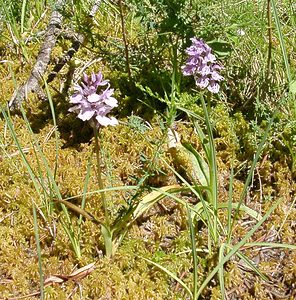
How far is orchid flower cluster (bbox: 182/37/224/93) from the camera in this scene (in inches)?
72.4

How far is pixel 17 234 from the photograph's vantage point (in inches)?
71.3

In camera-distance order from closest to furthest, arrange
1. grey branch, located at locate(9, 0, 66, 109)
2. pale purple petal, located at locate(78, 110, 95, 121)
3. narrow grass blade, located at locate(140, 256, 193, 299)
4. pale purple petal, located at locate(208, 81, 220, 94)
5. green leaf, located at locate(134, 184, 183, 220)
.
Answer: pale purple petal, located at locate(78, 110, 95, 121), narrow grass blade, located at locate(140, 256, 193, 299), green leaf, located at locate(134, 184, 183, 220), pale purple petal, located at locate(208, 81, 220, 94), grey branch, located at locate(9, 0, 66, 109)

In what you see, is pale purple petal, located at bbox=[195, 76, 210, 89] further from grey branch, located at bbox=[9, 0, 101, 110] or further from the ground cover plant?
grey branch, located at bbox=[9, 0, 101, 110]

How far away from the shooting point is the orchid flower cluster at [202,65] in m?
1.84

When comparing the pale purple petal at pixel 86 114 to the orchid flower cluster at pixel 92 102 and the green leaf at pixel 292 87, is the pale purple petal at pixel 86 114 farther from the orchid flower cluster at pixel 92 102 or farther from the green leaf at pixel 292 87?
the green leaf at pixel 292 87

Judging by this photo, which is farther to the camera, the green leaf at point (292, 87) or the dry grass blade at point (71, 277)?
the green leaf at point (292, 87)

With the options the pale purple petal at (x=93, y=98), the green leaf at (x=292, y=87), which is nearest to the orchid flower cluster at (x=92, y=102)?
the pale purple petal at (x=93, y=98)

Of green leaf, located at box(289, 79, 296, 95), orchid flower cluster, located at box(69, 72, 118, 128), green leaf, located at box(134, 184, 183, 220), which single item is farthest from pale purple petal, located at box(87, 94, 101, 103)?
green leaf, located at box(289, 79, 296, 95)

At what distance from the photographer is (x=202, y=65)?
6.10 feet

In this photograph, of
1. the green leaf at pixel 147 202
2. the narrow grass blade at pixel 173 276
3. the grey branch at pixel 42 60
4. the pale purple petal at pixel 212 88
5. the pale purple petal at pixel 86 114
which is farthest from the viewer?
the grey branch at pixel 42 60

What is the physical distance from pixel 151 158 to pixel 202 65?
16.2 inches

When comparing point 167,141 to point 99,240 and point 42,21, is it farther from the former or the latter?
point 42,21

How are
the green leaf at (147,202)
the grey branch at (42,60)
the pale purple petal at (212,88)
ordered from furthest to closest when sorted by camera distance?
the grey branch at (42,60) < the pale purple petal at (212,88) < the green leaf at (147,202)

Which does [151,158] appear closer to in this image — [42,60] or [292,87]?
[292,87]
